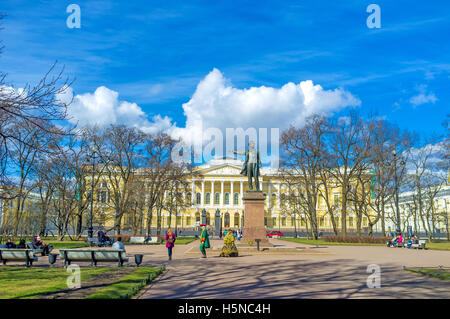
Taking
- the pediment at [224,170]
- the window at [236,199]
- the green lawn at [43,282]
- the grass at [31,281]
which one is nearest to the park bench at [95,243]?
the grass at [31,281]

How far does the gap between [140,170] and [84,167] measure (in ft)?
26.6

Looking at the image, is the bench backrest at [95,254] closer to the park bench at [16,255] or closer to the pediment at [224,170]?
the park bench at [16,255]

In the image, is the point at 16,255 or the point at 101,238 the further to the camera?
the point at 101,238

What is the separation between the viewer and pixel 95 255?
1415cm

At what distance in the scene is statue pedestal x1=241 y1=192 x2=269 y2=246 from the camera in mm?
25844

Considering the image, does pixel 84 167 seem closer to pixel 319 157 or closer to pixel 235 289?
pixel 319 157

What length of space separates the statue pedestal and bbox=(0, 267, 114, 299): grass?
13.8 meters

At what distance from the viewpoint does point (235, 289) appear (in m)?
9.41

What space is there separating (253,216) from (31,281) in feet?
56.1

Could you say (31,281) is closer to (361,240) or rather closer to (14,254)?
(14,254)

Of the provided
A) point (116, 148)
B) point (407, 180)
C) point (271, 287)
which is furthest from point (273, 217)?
point (271, 287)

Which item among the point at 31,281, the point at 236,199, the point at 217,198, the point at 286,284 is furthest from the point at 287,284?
the point at 236,199

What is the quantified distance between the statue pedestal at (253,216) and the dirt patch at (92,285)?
13738 mm
